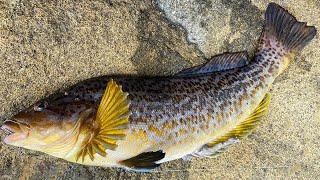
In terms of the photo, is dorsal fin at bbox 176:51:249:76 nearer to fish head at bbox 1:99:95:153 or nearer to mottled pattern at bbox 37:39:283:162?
mottled pattern at bbox 37:39:283:162

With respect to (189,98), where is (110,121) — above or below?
below

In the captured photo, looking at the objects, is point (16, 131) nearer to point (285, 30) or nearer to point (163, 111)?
point (163, 111)

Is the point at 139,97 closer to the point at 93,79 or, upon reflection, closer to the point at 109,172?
the point at 93,79

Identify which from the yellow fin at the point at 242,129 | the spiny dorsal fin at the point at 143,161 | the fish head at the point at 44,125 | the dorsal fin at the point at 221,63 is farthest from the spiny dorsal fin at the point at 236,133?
the fish head at the point at 44,125

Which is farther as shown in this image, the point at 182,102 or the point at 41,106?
the point at 182,102

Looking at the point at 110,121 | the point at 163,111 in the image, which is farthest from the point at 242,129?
the point at 110,121

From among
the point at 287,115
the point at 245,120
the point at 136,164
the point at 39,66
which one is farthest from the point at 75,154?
the point at 287,115
